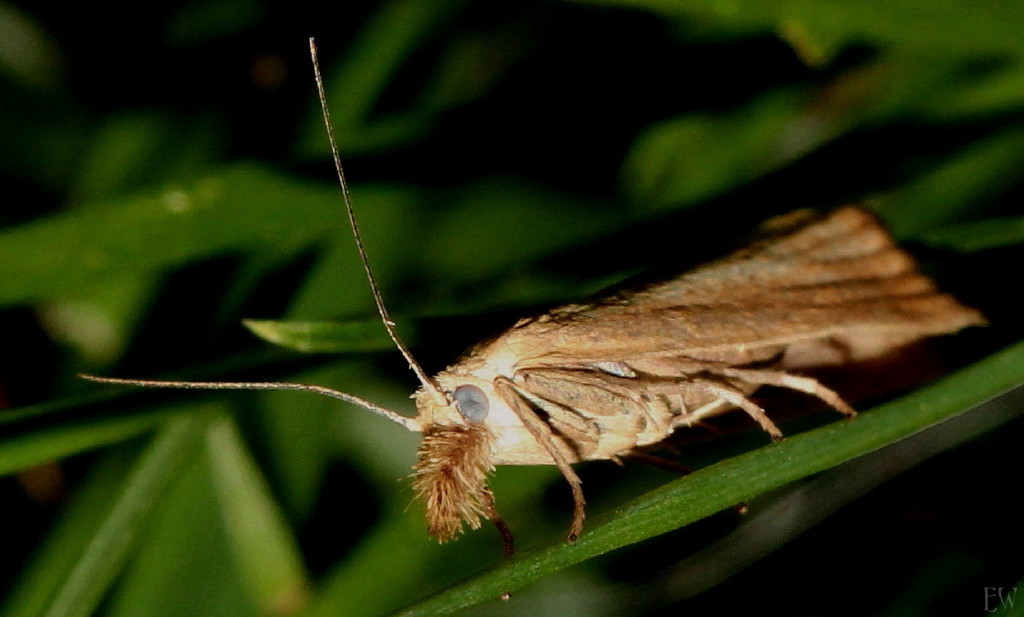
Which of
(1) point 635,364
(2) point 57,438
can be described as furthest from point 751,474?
(2) point 57,438

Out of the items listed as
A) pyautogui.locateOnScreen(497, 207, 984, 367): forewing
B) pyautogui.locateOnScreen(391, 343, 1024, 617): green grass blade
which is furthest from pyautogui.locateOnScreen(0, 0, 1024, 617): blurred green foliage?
pyautogui.locateOnScreen(497, 207, 984, 367): forewing

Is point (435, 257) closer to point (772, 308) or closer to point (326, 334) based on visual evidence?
point (326, 334)

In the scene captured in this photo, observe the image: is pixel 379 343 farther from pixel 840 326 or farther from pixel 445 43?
Answer: pixel 445 43

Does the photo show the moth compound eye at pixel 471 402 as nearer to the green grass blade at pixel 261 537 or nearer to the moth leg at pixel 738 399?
the moth leg at pixel 738 399

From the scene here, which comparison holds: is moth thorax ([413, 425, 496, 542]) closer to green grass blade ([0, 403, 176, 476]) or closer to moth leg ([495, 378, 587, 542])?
moth leg ([495, 378, 587, 542])

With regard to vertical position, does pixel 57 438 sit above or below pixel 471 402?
above

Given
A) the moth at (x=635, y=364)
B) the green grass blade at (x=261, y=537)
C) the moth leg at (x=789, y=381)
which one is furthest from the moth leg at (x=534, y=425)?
the green grass blade at (x=261, y=537)

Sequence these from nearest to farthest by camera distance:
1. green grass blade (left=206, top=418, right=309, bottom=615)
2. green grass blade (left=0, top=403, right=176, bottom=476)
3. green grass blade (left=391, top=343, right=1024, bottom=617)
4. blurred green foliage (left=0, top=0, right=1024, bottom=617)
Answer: green grass blade (left=391, top=343, right=1024, bottom=617) → green grass blade (left=0, top=403, right=176, bottom=476) → blurred green foliage (left=0, top=0, right=1024, bottom=617) → green grass blade (left=206, top=418, right=309, bottom=615)

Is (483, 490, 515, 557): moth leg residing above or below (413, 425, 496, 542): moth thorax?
below

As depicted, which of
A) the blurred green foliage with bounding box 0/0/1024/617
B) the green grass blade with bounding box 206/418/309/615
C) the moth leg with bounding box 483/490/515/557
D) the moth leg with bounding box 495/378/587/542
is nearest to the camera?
the moth leg with bounding box 495/378/587/542
